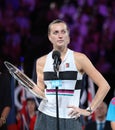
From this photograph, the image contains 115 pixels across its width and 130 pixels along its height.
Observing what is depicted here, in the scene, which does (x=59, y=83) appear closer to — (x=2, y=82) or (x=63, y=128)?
(x=63, y=128)

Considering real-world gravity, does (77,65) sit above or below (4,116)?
above

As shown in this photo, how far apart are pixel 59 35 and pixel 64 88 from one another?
0.45 meters

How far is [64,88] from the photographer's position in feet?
17.1

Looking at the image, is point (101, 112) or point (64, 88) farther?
point (101, 112)

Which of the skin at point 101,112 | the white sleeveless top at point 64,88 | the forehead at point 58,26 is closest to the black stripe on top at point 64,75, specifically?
the white sleeveless top at point 64,88

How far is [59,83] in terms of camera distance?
5.03m

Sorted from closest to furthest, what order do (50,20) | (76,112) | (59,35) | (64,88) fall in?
(76,112), (64,88), (59,35), (50,20)

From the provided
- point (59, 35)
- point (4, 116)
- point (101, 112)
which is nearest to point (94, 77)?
point (59, 35)

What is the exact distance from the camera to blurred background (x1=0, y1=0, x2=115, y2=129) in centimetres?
1014

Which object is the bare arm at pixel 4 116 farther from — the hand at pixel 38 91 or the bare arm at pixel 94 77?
the bare arm at pixel 94 77

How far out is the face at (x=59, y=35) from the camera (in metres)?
5.31

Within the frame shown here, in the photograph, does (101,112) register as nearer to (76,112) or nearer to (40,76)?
(40,76)

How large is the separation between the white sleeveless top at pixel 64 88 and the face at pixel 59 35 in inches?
5.1

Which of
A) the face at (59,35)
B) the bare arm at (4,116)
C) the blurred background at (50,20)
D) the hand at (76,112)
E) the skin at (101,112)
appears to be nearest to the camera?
the hand at (76,112)
